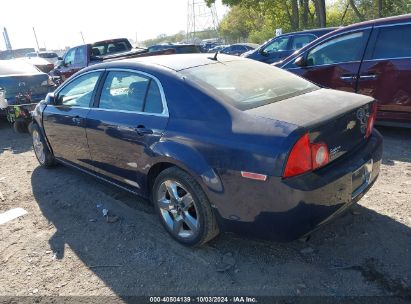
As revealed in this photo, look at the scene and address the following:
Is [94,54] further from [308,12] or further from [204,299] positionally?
[308,12]

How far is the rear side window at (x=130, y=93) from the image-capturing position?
3346mm

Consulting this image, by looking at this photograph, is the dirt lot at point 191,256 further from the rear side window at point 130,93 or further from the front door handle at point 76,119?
the rear side window at point 130,93

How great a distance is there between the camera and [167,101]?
319 cm

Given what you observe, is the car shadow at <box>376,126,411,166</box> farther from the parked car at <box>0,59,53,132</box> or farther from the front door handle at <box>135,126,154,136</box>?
the parked car at <box>0,59,53,132</box>

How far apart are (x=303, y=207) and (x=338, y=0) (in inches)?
1476

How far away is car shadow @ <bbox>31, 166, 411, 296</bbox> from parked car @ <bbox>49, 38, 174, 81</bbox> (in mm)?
8208

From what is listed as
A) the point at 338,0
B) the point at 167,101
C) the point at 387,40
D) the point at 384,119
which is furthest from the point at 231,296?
the point at 338,0

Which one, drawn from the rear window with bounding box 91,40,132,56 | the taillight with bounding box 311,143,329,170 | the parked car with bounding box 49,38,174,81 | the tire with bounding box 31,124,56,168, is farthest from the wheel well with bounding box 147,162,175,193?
the rear window with bounding box 91,40,132,56

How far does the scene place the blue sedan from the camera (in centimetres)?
254

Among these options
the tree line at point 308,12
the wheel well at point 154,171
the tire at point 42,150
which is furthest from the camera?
the tree line at point 308,12

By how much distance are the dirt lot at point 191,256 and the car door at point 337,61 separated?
198 centimetres

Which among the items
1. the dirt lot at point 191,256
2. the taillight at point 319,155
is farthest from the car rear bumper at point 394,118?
the taillight at point 319,155

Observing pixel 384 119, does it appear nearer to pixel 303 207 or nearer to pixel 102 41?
pixel 303 207

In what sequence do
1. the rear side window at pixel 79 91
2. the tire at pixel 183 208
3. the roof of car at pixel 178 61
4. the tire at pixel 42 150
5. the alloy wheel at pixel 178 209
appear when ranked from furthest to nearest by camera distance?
1. the tire at pixel 42 150
2. the rear side window at pixel 79 91
3. the roof of car at pixel 178 61
4. the alloy wheel at pixel 178 209
5. the tire at pixel 183 208
